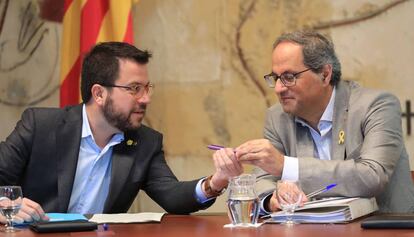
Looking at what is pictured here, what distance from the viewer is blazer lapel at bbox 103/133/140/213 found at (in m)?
3.27

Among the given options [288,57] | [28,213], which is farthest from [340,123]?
[28,213]

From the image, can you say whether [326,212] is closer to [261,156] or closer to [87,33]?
[261,156]

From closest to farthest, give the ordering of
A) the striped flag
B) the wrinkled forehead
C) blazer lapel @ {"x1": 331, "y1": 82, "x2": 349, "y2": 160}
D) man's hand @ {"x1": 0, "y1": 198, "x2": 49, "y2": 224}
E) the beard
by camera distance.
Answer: man's hand @ {"x1": 0, "y1": 198, "x2": 49, "y2": 224}, blazer lapel @ {"x1": 331, "y1": 82, "x2": 349, "y2": 160}, the wrinkled forehead, the beard, the striped flag

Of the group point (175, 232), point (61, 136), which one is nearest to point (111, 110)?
point (61, 136)

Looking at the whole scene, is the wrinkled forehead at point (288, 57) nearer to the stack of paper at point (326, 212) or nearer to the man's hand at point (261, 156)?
the man's hand at point (261, 156)

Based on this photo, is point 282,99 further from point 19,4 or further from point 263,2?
point 19,4

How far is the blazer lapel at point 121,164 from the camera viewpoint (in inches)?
129

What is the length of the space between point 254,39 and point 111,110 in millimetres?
1347

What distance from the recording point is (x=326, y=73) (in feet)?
10.9

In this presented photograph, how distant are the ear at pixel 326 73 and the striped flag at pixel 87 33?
140cm

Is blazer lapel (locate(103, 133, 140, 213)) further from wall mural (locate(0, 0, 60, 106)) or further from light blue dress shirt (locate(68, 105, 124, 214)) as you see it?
wall mural (locate(0, 0, 60, 106))

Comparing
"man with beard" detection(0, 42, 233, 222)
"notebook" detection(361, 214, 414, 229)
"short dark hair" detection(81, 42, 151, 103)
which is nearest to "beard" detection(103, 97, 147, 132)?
"man with beard" detection(0, 42, 233, 222)

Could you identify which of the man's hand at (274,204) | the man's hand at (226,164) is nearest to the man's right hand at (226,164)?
the man's hand at (226,164)

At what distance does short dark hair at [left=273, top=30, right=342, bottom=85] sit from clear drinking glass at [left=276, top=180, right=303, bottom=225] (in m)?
0.86
